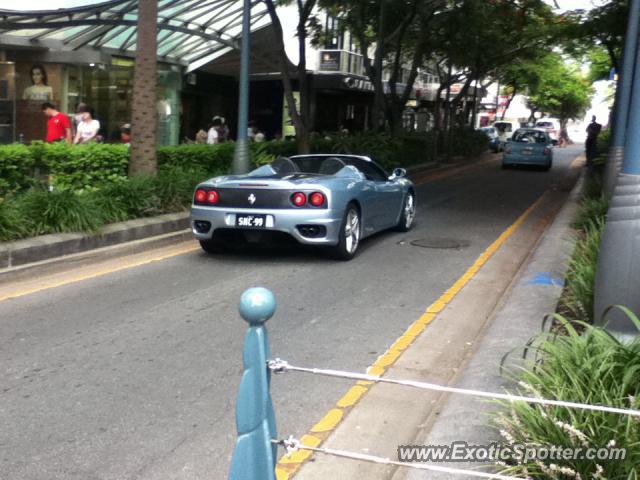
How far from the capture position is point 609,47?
2094 centimetres

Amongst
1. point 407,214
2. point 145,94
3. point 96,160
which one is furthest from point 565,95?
point 96,160

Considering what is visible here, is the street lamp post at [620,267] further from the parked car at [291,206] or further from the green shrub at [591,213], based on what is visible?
the green shrub at [591,213]

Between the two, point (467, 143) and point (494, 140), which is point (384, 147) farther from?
point (494, 140)

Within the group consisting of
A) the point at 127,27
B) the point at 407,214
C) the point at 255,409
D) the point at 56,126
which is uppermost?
the point at 127,27

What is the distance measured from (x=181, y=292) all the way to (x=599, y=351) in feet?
16.0

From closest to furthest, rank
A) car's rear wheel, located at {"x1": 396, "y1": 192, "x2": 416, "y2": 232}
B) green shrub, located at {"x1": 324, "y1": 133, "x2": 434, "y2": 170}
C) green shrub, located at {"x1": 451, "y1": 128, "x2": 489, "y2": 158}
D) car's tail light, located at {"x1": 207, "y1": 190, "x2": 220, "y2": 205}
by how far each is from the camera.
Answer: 1. car's tail light, located at {"x1": 207, "y1": 190, "x2": 220, "y2": 205}
2. car's rear wheel, located at {"x1": 396, "y1": 192, "x2": 416, "y2": 232}
3. green shrub, located at {"x1": 324, "y1": 133, "x2": 434, "y2": 170}
4. green shrub, located at {"x1": 451, "y1": 128, "x2": 489, "y2": 158}

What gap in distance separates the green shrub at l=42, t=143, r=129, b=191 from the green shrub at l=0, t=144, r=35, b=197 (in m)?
0.32

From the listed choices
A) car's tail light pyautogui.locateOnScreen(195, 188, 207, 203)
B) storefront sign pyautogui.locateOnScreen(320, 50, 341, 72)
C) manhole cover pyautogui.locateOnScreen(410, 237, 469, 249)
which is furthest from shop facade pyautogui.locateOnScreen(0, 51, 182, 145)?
manhole cover pyautogui.locateOnScreen(410, 237, 469, 249)

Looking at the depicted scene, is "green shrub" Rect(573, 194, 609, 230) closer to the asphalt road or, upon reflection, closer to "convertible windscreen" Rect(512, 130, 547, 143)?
the asphalt road

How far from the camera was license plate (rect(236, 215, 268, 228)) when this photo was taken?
29.6ft

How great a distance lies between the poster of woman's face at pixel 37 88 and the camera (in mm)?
18562

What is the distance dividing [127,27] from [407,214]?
436 inches

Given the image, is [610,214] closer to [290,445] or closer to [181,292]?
[290,445]

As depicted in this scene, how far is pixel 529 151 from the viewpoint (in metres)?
29.0
